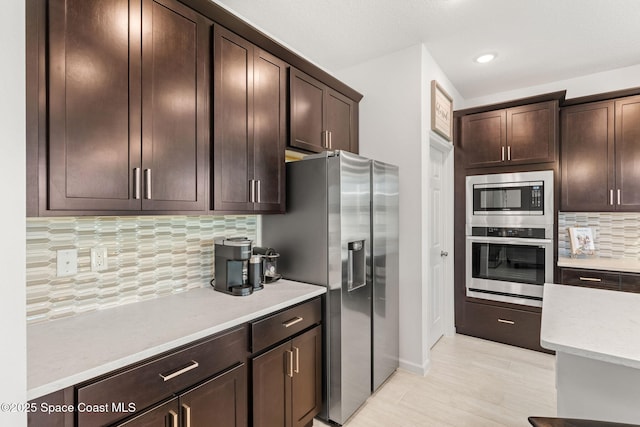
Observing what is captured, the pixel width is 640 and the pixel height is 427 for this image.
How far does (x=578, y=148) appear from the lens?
3078 mm

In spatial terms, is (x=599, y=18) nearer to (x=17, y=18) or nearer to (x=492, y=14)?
(x=492, y=14)

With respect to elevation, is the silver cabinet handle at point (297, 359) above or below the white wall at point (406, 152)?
below

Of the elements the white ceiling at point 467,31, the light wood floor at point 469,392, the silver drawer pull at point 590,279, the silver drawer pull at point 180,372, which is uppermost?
the white ceiling at point 467,31

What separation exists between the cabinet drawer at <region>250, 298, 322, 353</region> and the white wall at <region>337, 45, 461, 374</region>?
3.46 feet

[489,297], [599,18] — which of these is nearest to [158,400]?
[489,297]

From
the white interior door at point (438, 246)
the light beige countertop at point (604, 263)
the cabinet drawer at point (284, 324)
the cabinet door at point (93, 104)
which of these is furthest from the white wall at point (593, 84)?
the cabinet door at point (93, 104)

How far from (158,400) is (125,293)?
2.39 feet

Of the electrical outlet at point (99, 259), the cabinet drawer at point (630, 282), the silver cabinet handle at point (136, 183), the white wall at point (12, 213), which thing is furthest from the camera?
the cabinet drawer at point (630, 282)

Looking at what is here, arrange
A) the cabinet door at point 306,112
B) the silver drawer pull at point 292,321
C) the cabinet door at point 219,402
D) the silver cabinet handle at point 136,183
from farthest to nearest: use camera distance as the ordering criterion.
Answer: the cabinet door at point 306,112 < the silver drawer pull at point 292,321 < the silver cabinet handle at point 136,183 < the cabinet door at point 219,402

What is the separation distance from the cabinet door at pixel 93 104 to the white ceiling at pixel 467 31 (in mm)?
1052

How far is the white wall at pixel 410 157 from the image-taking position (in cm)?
263

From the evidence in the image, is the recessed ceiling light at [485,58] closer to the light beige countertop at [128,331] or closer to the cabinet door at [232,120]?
the cabinet door at [232,120]

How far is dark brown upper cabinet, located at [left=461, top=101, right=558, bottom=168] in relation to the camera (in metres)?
3.01

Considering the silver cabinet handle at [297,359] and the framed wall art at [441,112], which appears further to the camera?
the framed wall art at [441,112]
